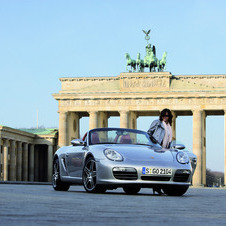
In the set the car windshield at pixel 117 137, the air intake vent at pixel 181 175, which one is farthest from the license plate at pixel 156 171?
the car windshield at pixel 117 137

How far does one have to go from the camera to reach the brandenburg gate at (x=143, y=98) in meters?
90.7

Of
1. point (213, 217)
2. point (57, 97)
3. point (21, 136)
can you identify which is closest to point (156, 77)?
point (57, 97)

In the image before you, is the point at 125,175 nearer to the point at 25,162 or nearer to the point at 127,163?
the point at 127,163

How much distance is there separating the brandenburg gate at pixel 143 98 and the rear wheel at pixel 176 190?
72.3 metres

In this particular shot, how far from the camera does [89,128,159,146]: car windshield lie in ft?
57.4

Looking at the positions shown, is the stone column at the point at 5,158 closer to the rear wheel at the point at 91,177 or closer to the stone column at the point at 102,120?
the stone column at the point at 102,120

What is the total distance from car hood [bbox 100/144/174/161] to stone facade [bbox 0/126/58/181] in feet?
241

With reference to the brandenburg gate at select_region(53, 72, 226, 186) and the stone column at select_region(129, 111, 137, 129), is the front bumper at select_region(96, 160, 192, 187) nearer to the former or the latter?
the brandenburg gate at select_region(53, 72, 226, 186)

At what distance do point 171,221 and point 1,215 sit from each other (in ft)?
6.64

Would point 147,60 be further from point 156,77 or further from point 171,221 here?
point 171,221

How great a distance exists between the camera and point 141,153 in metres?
16.4

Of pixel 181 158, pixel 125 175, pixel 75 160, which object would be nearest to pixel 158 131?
pixel 181 158

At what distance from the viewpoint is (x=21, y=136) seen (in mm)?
99062

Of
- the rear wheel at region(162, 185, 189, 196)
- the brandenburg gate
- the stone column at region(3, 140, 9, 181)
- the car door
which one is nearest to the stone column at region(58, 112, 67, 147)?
the brandenburg gate
